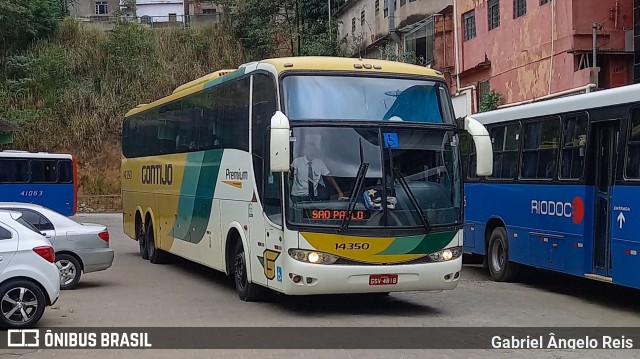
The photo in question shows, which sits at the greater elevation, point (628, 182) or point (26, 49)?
point (26, 49)

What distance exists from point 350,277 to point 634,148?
4292 mm

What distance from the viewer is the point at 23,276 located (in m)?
9.90

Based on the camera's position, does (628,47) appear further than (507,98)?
No

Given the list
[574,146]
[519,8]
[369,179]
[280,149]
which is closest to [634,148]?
[574,146]

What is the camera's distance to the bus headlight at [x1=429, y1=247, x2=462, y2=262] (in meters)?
11.1

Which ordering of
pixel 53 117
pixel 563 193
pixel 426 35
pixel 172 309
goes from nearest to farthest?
pixel 172 309 → pixel 563 193 → pixel 426 35 → pixel 53 117

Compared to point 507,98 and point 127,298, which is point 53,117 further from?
point 127,298

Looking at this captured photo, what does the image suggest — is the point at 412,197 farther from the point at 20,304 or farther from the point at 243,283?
the point at 20,304

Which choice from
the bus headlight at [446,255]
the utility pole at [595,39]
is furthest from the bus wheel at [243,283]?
the utility pole at [595,39]

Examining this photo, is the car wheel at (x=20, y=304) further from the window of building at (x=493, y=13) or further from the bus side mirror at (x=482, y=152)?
the window of building at (x=493, y=13)

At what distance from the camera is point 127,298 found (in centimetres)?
1334

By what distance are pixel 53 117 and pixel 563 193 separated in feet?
123

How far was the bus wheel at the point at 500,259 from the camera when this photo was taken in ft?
49.5

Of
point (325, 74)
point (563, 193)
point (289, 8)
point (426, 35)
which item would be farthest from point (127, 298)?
point (289, 8)
